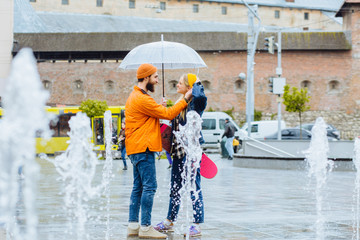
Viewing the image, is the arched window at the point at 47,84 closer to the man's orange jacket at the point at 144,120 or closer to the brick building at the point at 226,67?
the brick building at the point at 226,67

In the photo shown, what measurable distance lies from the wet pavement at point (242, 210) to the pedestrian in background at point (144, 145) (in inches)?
9.4

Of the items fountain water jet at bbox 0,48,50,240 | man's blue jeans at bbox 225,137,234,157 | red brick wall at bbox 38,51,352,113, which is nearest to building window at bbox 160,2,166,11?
red brick wall at bbox 38,51,352,113

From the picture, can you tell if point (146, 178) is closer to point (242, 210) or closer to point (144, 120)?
point (144, 120)

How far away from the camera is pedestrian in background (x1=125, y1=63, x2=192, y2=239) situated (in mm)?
5852

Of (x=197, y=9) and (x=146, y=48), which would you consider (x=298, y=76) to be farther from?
(x=146, y=48)

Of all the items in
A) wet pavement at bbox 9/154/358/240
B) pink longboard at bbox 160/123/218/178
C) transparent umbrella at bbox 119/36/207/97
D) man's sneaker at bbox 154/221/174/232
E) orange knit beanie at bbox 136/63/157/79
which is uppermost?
transparent umbrella at bbox 119/36/207/97

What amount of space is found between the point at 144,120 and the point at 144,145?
252 millimetres

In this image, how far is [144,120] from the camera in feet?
19.5

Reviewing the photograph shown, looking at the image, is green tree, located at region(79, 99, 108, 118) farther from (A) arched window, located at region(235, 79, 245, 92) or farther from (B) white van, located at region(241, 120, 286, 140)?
(A) arched window, located at region(235, 79, 245, 92)

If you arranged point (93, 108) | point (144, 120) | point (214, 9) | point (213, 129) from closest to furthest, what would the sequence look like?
point (144, 120) < point (93, 108) < point (213, 129) < point (214, 9)

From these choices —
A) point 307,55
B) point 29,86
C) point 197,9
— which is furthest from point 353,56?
point 29,86

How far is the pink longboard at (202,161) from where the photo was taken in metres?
6.20

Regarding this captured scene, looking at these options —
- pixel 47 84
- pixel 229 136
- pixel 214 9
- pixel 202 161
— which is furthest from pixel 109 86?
pixel 202 161

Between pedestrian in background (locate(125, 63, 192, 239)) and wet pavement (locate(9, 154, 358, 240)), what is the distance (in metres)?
0.24
